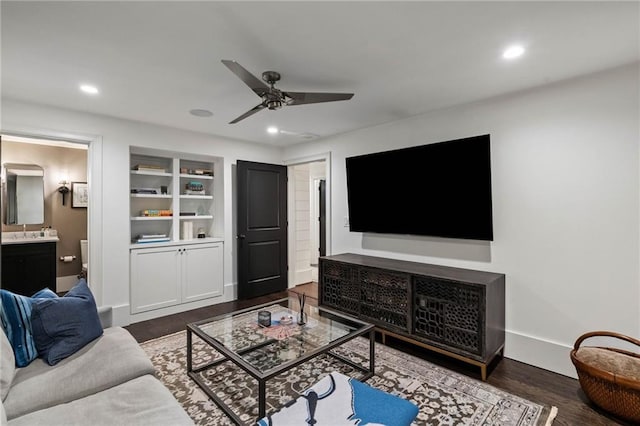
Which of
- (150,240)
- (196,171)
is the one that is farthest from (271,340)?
(196,171)

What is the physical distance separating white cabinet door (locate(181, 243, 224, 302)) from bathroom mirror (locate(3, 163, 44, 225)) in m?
2.60

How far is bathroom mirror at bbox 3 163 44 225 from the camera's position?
4.55m

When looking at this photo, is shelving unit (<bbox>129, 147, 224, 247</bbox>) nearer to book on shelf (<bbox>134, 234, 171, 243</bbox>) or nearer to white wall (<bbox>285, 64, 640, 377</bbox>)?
book on shelf (<bbox>134, 234, 171, 243</bbox>)

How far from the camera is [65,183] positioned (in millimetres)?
4961

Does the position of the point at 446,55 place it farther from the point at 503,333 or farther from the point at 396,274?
the point at 503,333

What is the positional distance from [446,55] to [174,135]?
3367mm

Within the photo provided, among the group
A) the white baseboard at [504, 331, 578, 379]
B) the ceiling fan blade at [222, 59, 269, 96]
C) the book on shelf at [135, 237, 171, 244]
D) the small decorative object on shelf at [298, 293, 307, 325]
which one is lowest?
the white baseboard at [504, 331, 578, 379]

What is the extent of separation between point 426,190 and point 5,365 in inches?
132

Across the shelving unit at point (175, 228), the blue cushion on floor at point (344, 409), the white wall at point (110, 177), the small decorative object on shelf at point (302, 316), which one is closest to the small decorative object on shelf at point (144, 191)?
the shelving unit at point (175, 228)

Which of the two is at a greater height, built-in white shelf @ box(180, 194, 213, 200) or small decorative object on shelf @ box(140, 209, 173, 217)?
built-in white shelf @ box(180, 194, 213, 200)

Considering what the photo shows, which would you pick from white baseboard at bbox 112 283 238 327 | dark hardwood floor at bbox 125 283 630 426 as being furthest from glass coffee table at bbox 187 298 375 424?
white baseboard at bbox 112 283 238 327

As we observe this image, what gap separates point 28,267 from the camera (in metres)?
4.22

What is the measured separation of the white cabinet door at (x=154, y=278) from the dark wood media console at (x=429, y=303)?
2100 mm

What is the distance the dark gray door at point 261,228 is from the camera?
4516 mm
